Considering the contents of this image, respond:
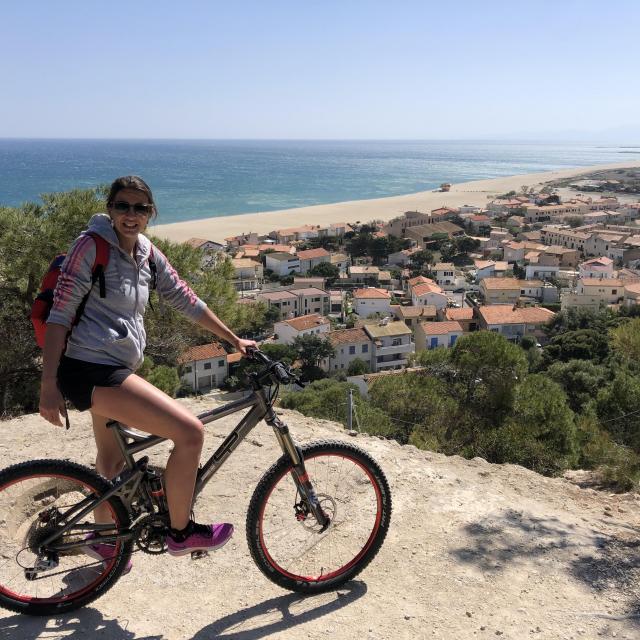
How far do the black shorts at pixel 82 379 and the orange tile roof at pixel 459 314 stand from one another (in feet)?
117

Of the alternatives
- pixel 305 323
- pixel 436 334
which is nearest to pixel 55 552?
pixel 305 323

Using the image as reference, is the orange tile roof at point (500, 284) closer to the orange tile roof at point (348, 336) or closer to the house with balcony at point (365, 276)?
the house with balcony at point (365, 276)

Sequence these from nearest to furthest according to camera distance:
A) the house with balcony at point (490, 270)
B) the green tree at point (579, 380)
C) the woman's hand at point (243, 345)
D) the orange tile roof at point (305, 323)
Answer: the woman's hand at point (243, 345) < the green tree at point (579, 380) < the orange tile roof at point (305, 323) < the house with balcony at point (490, 270)

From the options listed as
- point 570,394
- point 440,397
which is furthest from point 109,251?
point 570,394

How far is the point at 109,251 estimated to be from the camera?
8.12 ft

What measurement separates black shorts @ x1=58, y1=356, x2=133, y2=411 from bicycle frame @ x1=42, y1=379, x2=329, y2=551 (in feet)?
0.84

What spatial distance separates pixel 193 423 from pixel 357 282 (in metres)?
46.1

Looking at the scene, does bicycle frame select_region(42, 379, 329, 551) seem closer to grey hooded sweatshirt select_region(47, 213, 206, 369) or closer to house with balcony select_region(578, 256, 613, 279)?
grey hooded sweatshirt select_region(47, 213, 206, 369)

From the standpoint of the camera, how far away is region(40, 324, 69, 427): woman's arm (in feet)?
7.79

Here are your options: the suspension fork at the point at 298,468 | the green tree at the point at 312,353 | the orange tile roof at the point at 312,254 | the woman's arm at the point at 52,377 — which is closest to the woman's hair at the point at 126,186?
the woman's arm at the point at 52,377

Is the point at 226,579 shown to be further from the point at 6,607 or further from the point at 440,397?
the point at 440,397

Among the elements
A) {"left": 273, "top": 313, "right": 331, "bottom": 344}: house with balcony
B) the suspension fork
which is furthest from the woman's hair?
{"left": 273, "top": 313, "right": 331, "bottom": 344}: house with balcony

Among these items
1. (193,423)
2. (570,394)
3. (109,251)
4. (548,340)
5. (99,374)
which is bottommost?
(548,340)

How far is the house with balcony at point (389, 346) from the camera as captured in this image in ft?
103
